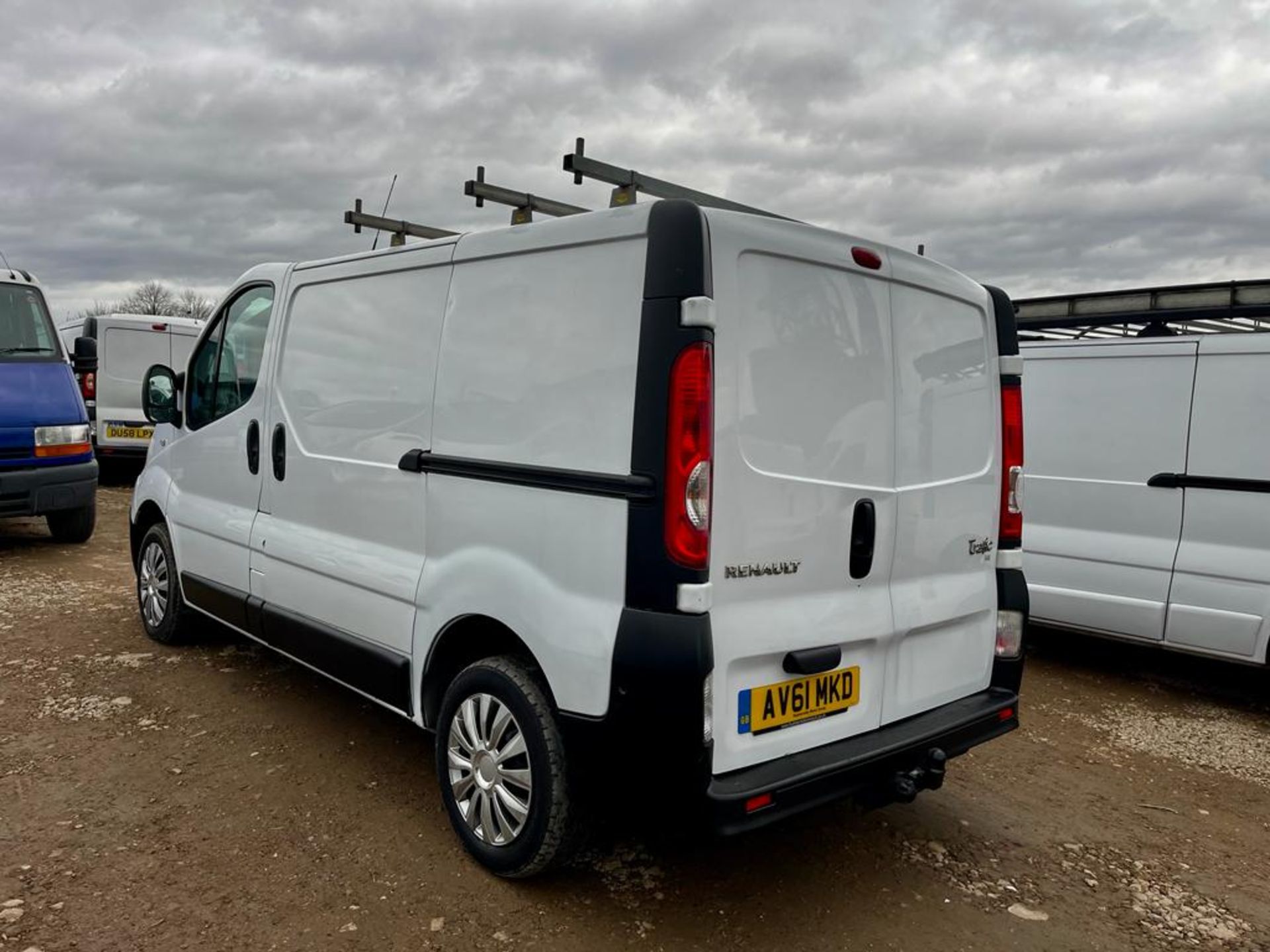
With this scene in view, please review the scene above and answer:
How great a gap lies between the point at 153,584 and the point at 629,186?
355 centimetres

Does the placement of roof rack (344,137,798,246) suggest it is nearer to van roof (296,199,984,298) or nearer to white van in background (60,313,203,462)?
van roof (296,199,984,298)

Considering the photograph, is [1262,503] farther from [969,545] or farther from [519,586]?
[519,586]

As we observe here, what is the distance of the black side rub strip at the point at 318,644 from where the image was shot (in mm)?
3408

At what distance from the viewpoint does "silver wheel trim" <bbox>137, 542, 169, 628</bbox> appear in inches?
210

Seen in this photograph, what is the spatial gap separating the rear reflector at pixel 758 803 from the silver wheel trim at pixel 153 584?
13.1 ft

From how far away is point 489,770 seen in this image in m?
2.99

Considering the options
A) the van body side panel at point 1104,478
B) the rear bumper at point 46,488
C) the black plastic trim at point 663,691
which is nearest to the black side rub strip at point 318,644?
the black plastic trim at point 663,691

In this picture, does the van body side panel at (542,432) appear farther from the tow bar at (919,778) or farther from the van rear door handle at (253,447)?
the van rear door handle at (253,447)

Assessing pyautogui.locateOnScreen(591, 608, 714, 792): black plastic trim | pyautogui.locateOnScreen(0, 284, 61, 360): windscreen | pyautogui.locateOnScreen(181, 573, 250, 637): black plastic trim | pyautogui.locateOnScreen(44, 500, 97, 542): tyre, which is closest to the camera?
pyautogui.locateOnScreen(591, 608, 714, 792): black plastic trim

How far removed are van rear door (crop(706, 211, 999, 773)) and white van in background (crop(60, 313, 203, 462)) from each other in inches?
444

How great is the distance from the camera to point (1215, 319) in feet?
34.2

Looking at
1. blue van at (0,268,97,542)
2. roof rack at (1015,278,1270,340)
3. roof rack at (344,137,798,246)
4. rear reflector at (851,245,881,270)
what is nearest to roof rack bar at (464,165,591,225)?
roof rack at (344,137,798,246)

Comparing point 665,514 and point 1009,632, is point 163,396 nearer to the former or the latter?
point 665,514

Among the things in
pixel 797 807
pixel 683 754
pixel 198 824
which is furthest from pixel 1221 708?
pixel 198 824
